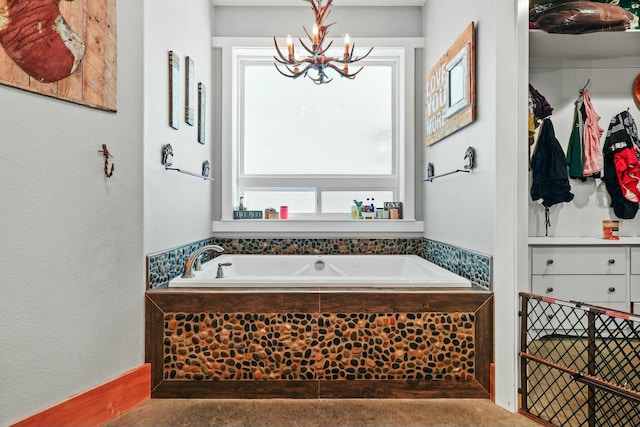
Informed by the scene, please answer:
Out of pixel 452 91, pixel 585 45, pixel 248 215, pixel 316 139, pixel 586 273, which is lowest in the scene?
pixel 586 273

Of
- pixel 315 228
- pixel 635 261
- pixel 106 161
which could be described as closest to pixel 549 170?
pixel 635 261

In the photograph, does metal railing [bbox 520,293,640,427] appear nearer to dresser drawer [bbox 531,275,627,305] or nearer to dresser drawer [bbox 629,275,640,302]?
dresser drawer [bbox 531,275,627,305]

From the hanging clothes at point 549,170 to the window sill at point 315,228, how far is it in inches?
36.8

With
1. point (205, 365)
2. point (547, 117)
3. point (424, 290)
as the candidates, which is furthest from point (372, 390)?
point (547, 117)

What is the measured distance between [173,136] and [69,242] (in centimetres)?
94

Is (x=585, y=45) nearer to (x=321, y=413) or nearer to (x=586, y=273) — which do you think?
(x=586, y=273)

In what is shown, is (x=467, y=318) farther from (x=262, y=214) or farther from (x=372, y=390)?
(x=262, y=214)

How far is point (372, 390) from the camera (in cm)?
201

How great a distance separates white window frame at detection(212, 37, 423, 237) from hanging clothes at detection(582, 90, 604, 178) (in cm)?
117

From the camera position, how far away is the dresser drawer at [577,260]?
2.25 meters

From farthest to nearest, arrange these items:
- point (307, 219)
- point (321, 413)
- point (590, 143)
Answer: point (307, 219)
point (590, 143)
point (321, 413)

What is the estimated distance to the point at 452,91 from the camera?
245 centimetres

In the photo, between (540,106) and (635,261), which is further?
(540,106)

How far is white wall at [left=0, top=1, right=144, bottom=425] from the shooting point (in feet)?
4.75
